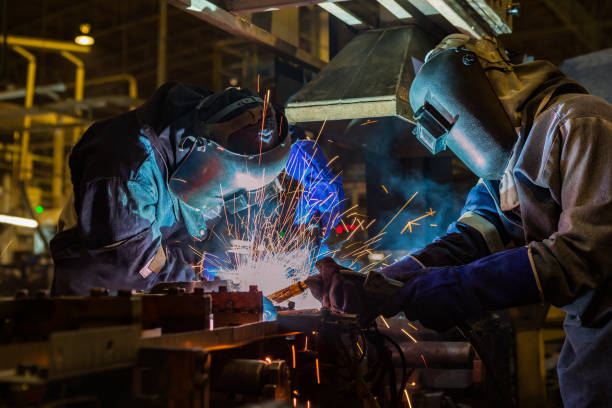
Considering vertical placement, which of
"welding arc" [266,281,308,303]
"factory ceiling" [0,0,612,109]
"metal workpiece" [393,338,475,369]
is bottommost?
"metal workpiece" [393,338,475,369]

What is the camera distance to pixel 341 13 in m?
3.16

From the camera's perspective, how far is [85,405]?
91cm

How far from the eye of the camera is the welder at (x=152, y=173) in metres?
2.32

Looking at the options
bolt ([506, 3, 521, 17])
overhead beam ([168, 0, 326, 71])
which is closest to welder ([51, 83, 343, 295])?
overhead beam ([168, 0, 326, 71])

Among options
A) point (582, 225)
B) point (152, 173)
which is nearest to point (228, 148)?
point (152, 173)

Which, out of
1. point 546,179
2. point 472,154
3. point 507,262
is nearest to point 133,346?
point 507,262

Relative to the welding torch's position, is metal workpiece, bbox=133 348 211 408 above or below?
below

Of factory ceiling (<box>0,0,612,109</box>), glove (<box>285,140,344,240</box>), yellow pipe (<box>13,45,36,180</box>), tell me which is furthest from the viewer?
factory ceiling (<box>0,0,612,109</box>)

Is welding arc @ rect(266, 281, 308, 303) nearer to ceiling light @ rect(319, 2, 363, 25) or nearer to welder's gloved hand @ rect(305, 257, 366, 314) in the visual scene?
welder's gloved hand @ rect(305, 257, 366, 314)

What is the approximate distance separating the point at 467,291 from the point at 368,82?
144 centimetres

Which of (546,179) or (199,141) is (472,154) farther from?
(199,141)

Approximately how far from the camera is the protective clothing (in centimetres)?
148

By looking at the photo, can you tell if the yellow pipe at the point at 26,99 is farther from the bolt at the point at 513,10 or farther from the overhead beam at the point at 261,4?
the bolt at the point at 513,10

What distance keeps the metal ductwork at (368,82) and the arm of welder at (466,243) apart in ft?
1.95
